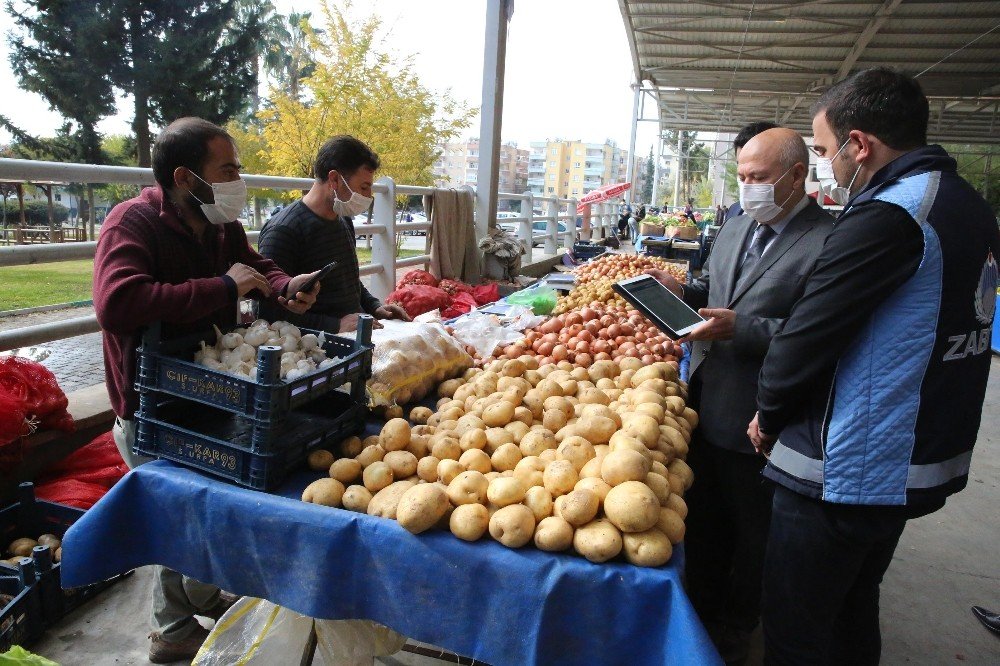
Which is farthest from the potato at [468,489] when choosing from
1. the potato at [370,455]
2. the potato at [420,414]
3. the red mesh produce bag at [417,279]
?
the red mesh produce bag at [417,279]

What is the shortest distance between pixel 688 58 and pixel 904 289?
18584mm

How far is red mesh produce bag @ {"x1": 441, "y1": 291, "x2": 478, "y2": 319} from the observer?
601 cm

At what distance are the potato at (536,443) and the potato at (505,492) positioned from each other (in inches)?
8.9

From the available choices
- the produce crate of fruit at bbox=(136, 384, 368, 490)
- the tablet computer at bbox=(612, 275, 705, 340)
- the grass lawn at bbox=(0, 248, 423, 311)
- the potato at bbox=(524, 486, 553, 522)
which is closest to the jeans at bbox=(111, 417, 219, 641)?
the produce crate of fruit at bbox=(136, 384, 368, 490)

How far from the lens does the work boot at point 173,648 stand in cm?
230

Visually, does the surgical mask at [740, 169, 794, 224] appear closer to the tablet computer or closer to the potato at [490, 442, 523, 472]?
the tablet computer

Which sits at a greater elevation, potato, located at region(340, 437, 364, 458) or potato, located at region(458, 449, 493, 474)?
potato, located at region(458, 449, 493, 474)

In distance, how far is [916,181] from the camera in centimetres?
154

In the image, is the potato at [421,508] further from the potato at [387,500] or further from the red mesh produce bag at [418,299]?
the red mesh produce bag at [418,299]

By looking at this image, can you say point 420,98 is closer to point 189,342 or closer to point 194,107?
point 194,107

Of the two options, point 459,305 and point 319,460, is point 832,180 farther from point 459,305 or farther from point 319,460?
point 459,305

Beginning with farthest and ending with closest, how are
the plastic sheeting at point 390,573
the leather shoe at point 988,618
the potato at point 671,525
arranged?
the leather shoe at point 988,618 → the potato at point 671,525 → the plastic sheeting at point 390,573

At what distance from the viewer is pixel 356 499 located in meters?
1.65

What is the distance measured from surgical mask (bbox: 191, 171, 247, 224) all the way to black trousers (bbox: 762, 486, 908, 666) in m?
1.99
